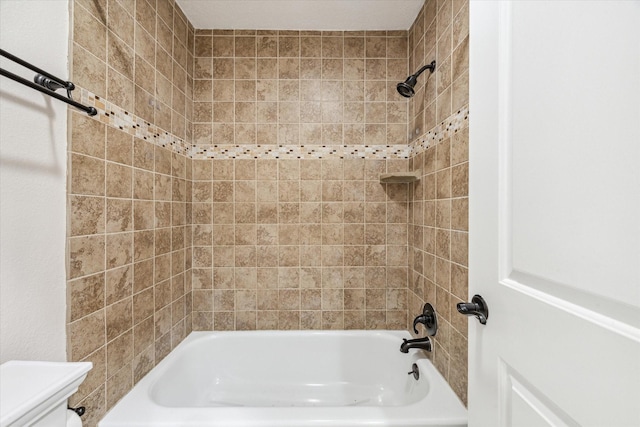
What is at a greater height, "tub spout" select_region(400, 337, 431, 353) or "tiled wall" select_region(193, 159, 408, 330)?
"tiled wall" select_region(193, 159, 408, 330)

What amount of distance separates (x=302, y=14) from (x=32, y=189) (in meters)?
1.60

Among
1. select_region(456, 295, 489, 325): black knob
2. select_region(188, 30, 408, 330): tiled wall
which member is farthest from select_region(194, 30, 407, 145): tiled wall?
select_region(456, 295, 489, 325): black knob

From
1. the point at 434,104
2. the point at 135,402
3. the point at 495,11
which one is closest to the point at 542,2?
the point at 495,11

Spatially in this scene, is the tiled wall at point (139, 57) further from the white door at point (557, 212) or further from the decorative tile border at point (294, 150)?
the white door at point (557, 212)

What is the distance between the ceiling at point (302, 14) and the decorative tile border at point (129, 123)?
2.53ft

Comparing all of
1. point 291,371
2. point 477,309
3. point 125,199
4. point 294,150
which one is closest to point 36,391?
point 125,199

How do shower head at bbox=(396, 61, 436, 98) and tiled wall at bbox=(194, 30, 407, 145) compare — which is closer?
shower head at bbox=(396, 61, 436, 98)

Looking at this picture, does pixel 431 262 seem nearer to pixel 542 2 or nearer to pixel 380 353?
pixel 380 353

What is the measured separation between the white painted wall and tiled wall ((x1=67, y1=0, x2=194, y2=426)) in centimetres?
4

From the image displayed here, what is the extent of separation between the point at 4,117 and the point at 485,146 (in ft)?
3.94

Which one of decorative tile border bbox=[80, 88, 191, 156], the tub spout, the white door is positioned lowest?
the tub spout

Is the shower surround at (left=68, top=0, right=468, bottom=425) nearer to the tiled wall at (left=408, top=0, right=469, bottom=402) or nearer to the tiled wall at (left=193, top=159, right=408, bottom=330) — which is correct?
the tiled wall at (left=193, top=159, right=408, bottom=330)

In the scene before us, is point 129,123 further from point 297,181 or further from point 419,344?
point 419,344

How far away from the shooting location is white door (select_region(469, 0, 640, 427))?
384 millimetres
